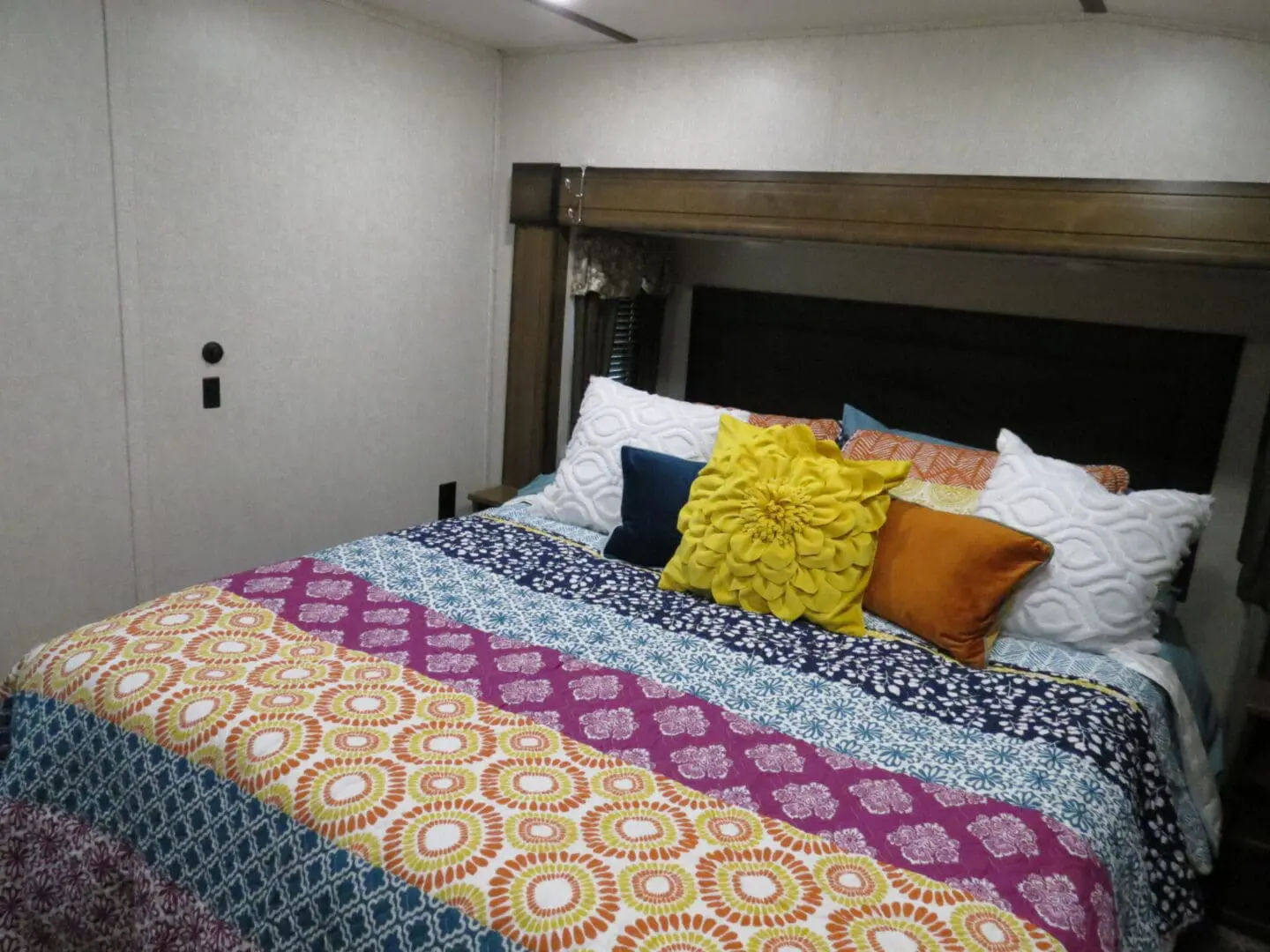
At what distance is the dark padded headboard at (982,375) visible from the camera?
92.4 inches

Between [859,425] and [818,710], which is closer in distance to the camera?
[818,710]

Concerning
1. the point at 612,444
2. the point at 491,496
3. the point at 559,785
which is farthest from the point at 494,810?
the point at 491,496

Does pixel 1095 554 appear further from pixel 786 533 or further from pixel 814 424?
pixel 814 424

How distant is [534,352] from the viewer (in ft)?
10.00

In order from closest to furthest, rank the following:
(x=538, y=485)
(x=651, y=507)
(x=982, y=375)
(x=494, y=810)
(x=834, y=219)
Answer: (x=494, y=810) < (x=651, y=507) < (x=834, y=219) < (x=982, y=375) < (x=538, y=485)

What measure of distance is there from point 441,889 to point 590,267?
7.17 ft

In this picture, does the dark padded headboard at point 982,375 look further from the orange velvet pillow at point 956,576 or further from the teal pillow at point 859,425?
the orange velvet pillow at point 956,576

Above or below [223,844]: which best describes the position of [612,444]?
above

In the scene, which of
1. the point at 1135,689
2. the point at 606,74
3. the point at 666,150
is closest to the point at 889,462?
the point at 1135,689

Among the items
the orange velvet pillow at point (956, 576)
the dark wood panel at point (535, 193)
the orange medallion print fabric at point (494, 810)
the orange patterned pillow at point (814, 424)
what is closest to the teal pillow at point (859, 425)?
the orange patterned pillow at point (814, 424)

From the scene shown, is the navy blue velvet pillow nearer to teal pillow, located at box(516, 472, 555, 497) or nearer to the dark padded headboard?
teal pillow, located at box(516, 472, 555, 497)

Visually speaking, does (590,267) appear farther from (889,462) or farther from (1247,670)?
(1247,670)

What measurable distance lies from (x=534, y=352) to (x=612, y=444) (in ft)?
2.42

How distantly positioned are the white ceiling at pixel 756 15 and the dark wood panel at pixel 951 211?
0.35 m
